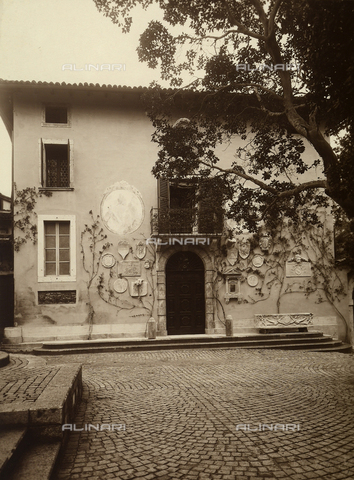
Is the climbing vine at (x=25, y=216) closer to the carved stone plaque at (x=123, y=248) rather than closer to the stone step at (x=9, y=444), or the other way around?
the carved stone plaque at (x=123, y=248)

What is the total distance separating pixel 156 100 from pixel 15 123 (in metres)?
7.42

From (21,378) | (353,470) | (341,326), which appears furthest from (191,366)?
(341,326)

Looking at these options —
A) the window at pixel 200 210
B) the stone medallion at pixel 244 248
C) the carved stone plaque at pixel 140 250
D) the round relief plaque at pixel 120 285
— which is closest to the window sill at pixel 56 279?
the round relief plaque at pixel 120 285

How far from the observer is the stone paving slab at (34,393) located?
3.83 metres

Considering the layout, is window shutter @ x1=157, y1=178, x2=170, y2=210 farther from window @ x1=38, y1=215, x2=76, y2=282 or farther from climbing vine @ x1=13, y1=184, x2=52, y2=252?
climbing vine @ x1=13, y1=184, x2=52, y2=252

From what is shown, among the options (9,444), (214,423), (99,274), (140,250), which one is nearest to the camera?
(9,444)

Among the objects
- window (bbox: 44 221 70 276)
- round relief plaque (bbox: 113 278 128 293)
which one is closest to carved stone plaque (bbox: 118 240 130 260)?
round relief plaque (bbox: 113 278 128 293)

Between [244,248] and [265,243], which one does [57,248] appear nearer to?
[244,248]

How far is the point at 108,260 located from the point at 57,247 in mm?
1803

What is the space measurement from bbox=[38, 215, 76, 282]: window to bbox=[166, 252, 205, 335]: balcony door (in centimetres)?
351

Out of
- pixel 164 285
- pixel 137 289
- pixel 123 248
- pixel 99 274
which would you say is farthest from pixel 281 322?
pixel 99 274

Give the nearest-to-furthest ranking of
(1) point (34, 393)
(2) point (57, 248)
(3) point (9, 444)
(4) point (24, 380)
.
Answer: (3) point (9, 444), (1) point (34, 393), (4) point (24, 380), (2) point (57, 248)

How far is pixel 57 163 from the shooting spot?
14531 mm

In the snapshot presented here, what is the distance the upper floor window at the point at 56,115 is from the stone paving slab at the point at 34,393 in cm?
968
